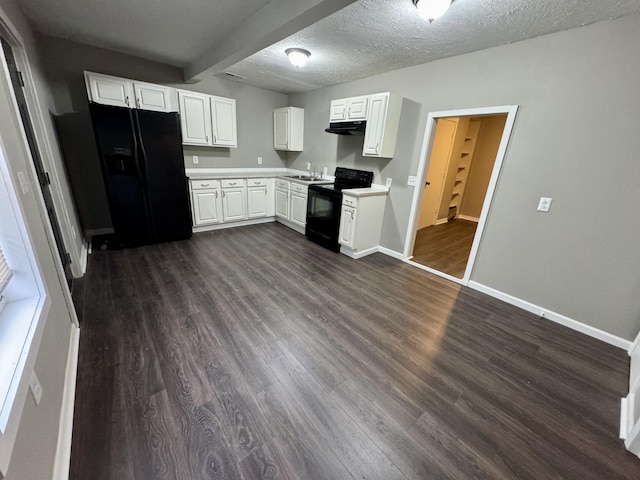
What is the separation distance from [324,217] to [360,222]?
0.64 meters

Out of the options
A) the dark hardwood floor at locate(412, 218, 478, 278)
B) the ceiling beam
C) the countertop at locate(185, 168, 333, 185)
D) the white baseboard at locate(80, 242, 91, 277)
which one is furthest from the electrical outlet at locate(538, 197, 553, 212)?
the white baseboard at locate(80, 242, 91, 277)

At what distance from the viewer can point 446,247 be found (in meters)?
4.20

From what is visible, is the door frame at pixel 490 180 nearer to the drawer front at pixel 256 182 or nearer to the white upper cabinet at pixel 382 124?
the white upper cabinet at pixel 382 124

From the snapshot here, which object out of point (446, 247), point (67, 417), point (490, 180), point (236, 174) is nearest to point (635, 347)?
point (490, 180)

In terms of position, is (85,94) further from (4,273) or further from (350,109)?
(350,109)

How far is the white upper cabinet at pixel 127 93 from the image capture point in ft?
9.82

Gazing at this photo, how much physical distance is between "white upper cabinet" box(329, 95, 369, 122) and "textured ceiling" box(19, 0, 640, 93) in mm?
369

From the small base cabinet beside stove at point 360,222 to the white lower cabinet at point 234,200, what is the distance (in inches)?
74.5

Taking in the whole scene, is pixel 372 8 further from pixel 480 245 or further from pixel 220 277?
pixel 220 277

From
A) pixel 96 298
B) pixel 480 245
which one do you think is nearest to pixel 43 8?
pixel 96 298

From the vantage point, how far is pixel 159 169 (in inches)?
134

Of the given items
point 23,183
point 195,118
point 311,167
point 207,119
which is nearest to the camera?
point 23,183

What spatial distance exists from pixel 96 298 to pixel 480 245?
154 inches

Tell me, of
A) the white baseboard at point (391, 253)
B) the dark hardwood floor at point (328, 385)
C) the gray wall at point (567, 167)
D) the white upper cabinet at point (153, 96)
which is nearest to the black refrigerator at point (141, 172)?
the white upper cabinet at point (153, 96)
